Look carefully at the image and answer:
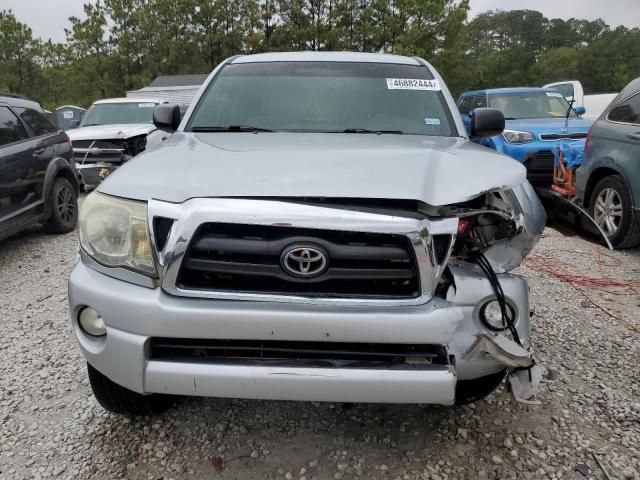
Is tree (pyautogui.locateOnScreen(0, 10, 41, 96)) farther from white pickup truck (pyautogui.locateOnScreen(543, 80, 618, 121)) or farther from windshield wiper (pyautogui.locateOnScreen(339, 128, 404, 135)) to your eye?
windshield wiper (pyautogui.locateOnScreen(339, 128, 404, 135))

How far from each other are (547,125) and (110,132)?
287 inches

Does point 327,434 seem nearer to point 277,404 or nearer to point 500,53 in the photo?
point 277,404

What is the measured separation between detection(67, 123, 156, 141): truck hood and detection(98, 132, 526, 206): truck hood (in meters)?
6.36

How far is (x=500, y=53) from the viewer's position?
5169 centimetres

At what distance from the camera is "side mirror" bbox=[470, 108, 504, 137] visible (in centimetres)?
336

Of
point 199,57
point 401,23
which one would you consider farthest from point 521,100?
point 199,57

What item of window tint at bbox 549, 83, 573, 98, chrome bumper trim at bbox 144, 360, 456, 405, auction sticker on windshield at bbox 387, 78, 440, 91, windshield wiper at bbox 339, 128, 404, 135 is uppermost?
auction sticker on windshield at bbox 387, 78, 440, 91

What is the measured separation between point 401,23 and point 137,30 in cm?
1736

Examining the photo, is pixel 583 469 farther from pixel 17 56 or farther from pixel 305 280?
pixel 17 56

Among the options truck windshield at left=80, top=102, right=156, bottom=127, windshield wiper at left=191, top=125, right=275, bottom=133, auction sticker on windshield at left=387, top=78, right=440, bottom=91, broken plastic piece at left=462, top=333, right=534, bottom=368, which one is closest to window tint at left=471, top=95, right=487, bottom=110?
truck windshield at left=80, top=102, right=156, bottom=127

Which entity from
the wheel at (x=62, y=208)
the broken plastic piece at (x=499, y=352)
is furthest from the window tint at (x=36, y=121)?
the broken plastic piece at (x=499, y=352)

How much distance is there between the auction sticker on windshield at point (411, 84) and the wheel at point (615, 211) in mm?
2796

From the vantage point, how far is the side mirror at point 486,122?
3.36m

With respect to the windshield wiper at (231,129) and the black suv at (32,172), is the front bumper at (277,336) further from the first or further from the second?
the black suv at (32,172)
